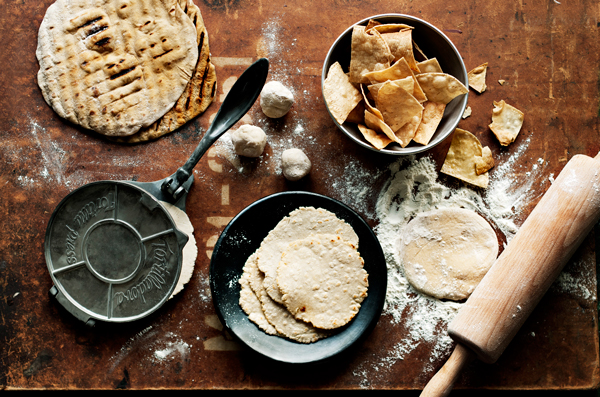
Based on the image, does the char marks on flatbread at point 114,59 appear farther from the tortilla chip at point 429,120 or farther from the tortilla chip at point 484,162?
the tortilla chip at point 484,162

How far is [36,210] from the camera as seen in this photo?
167 cm

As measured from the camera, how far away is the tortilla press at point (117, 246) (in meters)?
1.52

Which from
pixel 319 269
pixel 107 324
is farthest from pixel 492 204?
pixel 107 324

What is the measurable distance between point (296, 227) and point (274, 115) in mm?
478

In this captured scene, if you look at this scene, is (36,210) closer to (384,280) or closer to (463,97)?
(384,280)

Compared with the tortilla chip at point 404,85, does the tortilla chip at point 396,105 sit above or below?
below

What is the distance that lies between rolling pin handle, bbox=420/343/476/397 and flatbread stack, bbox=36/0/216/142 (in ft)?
4.93

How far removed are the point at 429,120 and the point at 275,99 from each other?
621 millimetres

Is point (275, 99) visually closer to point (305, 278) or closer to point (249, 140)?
point (249, 140)

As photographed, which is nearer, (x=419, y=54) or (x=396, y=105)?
(x=396, y=105)

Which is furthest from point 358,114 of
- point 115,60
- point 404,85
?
point 115,60

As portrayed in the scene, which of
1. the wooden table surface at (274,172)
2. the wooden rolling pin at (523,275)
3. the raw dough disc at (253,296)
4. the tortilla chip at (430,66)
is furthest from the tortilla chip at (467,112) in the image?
the raw dough disc at (253,296)

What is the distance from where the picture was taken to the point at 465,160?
5.47 ft

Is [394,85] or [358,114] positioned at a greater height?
[394,85]
